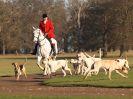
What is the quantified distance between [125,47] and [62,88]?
63.1m

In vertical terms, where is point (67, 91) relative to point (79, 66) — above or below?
below

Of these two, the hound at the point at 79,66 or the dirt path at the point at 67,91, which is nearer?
the dirt path at the point at 67,91

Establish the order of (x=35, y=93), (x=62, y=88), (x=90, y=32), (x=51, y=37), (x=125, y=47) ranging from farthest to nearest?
(x=90, y=32), (x=125, y=47), (x=51, y=37), (x=62, y=88), (x=35, y=93)

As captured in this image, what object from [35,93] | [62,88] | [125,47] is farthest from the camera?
[125,47]

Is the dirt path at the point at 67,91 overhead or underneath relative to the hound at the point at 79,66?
underneath

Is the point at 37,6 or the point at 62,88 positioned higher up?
the point at 37,6

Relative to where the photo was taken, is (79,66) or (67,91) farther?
(79,66)

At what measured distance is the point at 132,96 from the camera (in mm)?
16812

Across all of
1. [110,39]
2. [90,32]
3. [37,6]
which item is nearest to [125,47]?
[110,39]

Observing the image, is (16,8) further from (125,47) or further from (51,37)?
(51,37)

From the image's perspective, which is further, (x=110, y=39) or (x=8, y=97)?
(x=110, y=39)

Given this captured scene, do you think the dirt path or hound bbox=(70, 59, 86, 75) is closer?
the dirt path

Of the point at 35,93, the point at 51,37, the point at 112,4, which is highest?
the point at 112,4

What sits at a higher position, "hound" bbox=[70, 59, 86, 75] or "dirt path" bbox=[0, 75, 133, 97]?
"hound" bbox=[70, 59, 86, 75]
